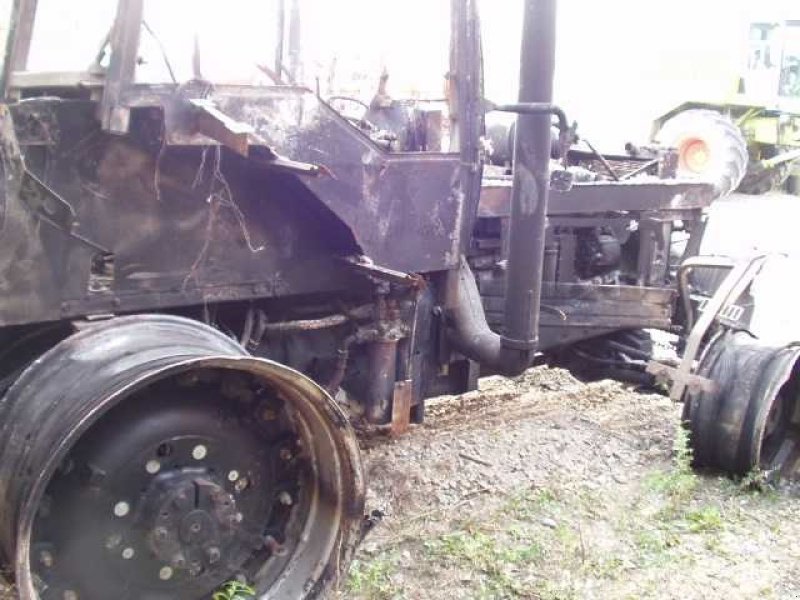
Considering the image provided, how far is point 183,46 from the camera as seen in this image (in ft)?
Answer: 9.41

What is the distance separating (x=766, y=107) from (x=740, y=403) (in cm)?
1174

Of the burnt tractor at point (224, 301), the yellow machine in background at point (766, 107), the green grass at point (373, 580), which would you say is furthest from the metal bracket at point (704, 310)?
the yellow machine in background at point (766, 107)

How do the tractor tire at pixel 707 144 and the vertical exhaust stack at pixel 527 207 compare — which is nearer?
the vertical exhaust stack at pixel 527 207

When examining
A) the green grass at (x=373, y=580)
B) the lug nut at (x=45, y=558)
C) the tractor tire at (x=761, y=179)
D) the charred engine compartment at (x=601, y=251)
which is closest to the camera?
the lug nut at (x=45, y=558)

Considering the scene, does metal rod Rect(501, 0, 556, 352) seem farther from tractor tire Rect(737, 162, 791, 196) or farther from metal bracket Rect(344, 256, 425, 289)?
tractor tire Rect(737, 162, 791, 196)

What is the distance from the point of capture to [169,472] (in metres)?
2.76

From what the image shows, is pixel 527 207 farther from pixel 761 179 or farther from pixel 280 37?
pixel 761 179

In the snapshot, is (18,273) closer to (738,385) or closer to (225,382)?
(225,382)

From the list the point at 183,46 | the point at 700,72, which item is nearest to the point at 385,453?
the point at 183,46

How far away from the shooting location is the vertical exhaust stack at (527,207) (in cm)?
343

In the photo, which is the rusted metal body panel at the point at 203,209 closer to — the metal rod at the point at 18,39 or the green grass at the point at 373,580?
the metal rod at the point at 18,39

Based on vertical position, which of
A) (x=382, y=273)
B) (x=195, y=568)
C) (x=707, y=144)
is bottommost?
(x=195, y=568)

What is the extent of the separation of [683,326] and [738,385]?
89 centimetres

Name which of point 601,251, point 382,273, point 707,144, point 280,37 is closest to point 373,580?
point 382,273
